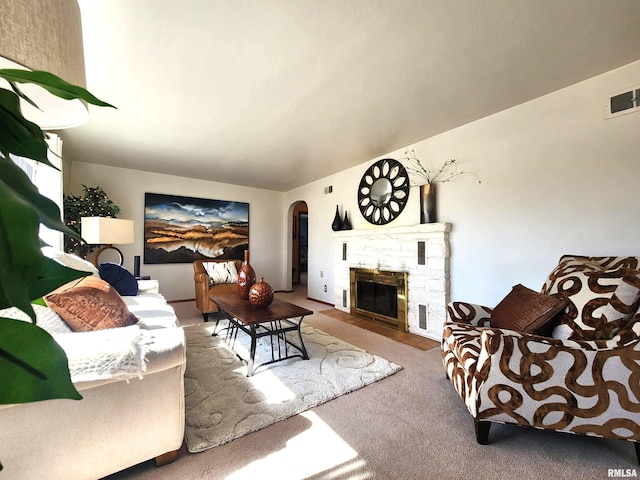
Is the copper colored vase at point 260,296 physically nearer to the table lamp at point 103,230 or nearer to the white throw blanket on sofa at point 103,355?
the white throw blanket on sofa at point 103,355

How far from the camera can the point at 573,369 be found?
1.36 meters

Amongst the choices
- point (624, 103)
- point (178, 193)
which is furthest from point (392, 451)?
point (178, 193)

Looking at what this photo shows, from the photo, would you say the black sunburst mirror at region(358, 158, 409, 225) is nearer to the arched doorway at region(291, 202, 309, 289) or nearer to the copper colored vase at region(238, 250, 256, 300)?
the copper colored vase at region(238, 250, 256, 300)

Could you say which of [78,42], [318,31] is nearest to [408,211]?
[318,31]

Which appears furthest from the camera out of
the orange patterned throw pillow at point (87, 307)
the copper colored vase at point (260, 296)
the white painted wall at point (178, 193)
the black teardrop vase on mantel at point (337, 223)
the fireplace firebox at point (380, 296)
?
the black teardrop vase on mantel at point (337, 223)

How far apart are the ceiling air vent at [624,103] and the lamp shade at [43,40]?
319 centimetres

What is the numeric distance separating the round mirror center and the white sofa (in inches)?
125

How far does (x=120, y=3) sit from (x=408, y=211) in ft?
10.5

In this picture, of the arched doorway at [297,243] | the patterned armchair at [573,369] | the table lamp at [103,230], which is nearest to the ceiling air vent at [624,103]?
the patterned armchair at [573,369]

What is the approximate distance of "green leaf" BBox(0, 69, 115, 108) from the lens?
315mm

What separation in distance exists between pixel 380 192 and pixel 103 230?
11.1 feet

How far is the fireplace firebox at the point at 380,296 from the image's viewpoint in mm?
3547

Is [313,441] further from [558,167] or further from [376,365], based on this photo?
[558,167]

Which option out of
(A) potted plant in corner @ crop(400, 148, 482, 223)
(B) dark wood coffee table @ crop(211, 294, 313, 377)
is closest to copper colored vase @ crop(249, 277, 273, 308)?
(B) dark wood coffee table @ crop(211, 294, 313, 377)
